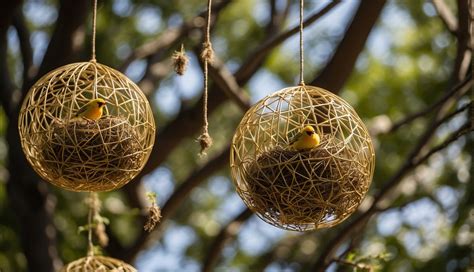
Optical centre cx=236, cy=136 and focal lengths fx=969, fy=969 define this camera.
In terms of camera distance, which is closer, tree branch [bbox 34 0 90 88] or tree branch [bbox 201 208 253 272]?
tree branch [bbox 34 0 90 88]

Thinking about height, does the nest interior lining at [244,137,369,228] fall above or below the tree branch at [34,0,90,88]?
below

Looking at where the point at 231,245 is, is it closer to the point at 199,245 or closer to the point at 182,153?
the point at 199,245

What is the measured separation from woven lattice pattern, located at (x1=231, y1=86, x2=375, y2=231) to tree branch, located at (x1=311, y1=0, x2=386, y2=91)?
7.21 ft

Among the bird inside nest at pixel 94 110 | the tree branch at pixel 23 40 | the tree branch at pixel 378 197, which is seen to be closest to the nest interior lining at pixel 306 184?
the bird inside nest at pixel 94 110

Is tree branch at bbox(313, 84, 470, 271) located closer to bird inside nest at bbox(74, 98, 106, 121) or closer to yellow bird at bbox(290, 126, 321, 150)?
yellow bird at bbox(290, 126, 321, 150)

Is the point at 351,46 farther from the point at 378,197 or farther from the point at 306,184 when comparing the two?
the point at 306,184

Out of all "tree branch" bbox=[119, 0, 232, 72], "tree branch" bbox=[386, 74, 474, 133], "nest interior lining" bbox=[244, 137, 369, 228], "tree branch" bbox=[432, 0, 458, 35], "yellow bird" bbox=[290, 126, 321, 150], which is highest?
"tree branch" bbox=[119, 0, 232, 72]

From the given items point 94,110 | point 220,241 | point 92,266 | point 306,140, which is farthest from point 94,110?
point 220,241

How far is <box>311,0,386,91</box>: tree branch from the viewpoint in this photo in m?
6.57

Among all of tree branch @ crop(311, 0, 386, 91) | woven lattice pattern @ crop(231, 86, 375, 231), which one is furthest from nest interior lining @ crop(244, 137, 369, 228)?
tree branch @ crop(311, 0, 386, 91)

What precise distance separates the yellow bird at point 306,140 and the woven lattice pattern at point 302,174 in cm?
3

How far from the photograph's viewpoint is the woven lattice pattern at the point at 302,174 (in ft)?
13.9

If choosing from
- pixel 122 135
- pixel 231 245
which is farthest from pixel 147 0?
pixel 122 135

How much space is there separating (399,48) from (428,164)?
1.81 meters
